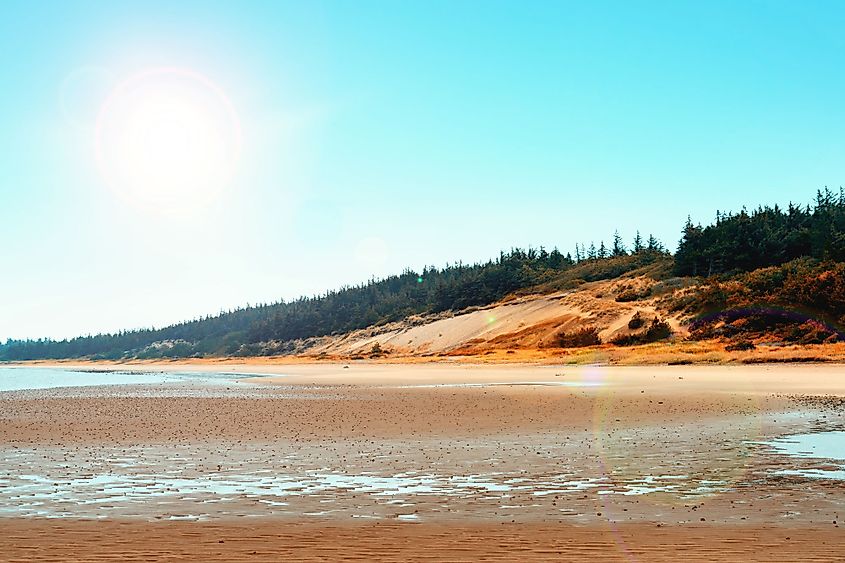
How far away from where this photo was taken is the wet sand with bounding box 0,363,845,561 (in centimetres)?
930

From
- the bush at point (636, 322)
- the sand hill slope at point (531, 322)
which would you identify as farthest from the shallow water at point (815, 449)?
the bush at point (636, 322)

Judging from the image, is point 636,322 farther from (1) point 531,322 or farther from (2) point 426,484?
(2) point 426,484

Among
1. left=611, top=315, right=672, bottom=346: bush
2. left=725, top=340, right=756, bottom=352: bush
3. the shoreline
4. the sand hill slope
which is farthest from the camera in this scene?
the sand hill slope

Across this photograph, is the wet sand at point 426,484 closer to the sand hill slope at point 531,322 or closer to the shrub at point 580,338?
the shrub at point 580,338

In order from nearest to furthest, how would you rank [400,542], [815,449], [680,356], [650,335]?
1. [400,542]
2. [815,449]
3. [680,356]
4. [650,335]

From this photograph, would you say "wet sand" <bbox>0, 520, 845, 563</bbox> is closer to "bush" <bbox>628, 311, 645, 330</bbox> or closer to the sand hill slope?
the sand hill slope

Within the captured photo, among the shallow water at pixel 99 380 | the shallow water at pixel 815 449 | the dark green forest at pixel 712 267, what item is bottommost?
the shallow water at pixel 815 449

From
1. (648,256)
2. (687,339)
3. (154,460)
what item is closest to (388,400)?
(154,460)

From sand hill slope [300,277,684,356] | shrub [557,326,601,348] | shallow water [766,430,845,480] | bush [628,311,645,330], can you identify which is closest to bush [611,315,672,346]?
sand hill slope [300,277,684,356]

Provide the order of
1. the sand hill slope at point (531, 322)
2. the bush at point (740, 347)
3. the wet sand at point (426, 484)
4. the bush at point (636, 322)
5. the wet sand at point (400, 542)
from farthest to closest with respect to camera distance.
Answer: the sand hill slope at point (531, 322) < the bush at point (636, 322) < the bush at point (740, 347) < the wet sand at point (426, 484) < the wet sand at point (400, 542)

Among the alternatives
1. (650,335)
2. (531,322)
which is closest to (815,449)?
(650,335)

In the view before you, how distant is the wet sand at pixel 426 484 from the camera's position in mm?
9297

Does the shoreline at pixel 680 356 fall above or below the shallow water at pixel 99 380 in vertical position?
below

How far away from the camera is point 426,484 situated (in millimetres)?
13367
